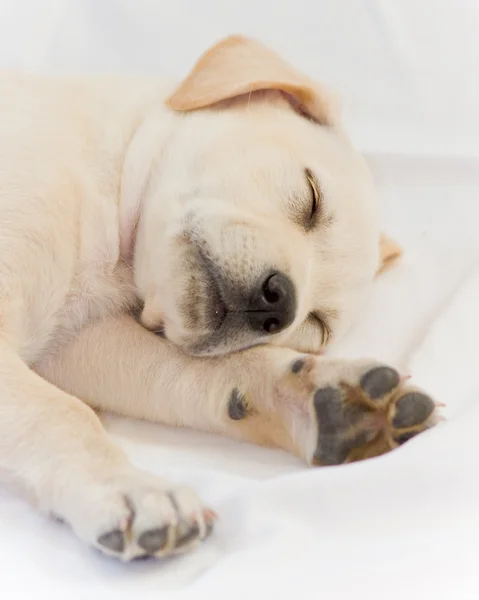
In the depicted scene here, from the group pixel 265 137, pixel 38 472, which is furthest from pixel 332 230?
pixel 38 472

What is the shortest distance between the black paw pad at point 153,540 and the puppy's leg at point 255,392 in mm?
461

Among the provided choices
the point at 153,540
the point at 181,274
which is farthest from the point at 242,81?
the point at 153,540

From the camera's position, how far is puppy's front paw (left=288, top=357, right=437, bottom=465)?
1775 millimetres

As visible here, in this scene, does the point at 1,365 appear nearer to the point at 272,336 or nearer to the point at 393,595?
the point at 272,336

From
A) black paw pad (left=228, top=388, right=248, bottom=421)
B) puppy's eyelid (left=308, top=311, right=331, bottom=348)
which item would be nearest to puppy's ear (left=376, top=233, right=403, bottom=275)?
puppy's eyelid (left=308, top=311, right=331, bottom=348)

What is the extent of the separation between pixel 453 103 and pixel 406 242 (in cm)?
79

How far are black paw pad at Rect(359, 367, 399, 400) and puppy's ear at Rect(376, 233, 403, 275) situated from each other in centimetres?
108

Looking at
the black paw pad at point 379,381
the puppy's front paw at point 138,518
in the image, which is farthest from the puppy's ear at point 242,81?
the puppy's front paw at point 138,518

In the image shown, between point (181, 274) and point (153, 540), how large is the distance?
2.48 feet

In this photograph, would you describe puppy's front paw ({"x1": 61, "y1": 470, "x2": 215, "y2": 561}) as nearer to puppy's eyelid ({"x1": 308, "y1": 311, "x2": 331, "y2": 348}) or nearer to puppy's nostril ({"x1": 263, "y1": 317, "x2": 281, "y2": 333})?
puppy's nostril ({"x1": 263, "y1": 317, "x2": 281, "y2": 333})

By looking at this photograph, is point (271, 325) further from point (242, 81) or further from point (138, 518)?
point (242, 81)

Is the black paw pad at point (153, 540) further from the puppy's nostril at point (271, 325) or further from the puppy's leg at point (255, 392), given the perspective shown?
the puppy's nostril at point (271, 325)

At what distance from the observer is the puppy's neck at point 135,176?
227cm

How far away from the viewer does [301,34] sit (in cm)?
355
